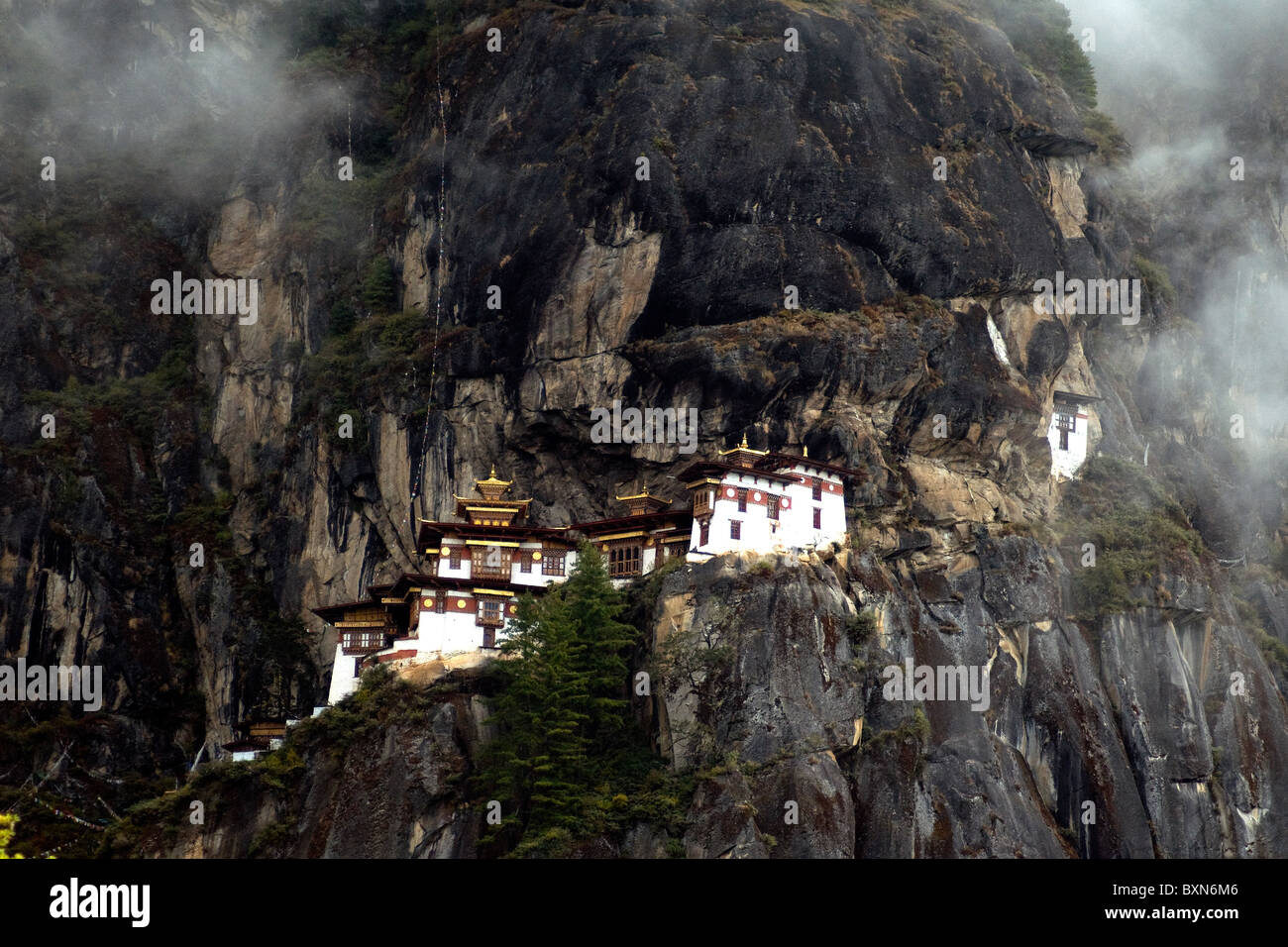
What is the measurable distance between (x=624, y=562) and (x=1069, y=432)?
71.1ft

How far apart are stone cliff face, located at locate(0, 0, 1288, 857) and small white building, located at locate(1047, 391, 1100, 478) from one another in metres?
0.97

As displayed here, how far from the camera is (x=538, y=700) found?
6009 centimetres

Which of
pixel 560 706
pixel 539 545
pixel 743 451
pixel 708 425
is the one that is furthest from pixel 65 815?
pixel 743 451

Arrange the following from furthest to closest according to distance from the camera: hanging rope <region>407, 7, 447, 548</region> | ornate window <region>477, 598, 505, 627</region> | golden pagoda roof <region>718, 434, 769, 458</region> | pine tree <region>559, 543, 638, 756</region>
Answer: hanging rope <region>407, 7, 447, 548</region>, golden pagoda roof <region>718, 434, 769, 458</region>, ornate window <region>477, 598, 505, 627</region>, pine tree <region>559, 543, 638, 756</region>

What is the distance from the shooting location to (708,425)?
70125mm

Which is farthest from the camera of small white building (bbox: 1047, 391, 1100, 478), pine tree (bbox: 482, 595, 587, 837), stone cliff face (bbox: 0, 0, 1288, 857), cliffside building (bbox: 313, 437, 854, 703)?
small white building (bbox: 1047, 391, 1100, 478)

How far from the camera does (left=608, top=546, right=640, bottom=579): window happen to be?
220 ft

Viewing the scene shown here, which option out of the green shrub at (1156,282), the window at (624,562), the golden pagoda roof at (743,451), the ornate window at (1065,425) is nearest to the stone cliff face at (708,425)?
the green shrub at (1156,282)

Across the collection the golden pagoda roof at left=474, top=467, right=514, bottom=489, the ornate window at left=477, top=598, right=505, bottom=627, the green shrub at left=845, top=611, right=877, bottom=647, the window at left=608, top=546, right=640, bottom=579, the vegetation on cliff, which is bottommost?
Answer: the vegetation on cliff

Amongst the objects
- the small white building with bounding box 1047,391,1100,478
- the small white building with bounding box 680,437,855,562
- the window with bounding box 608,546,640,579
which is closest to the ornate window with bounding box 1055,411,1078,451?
the small white building with bounding box 1047,391,1100,478

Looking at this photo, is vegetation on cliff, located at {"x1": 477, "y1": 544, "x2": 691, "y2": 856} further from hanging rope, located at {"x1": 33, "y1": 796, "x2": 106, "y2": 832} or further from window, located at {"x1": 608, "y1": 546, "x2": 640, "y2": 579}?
hanging rope, located at {"x1": 33, "y1": 796, "x2": 106, "y2": 832}

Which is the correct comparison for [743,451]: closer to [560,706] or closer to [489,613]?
[489,613]

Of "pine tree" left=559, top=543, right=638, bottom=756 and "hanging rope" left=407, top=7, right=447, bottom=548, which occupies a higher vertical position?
"hanging rope" left=407, top=7, right=447, bottom=548

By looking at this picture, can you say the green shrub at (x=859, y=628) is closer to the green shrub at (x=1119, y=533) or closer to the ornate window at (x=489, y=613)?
the green shrub at (x=1119, y=533)
